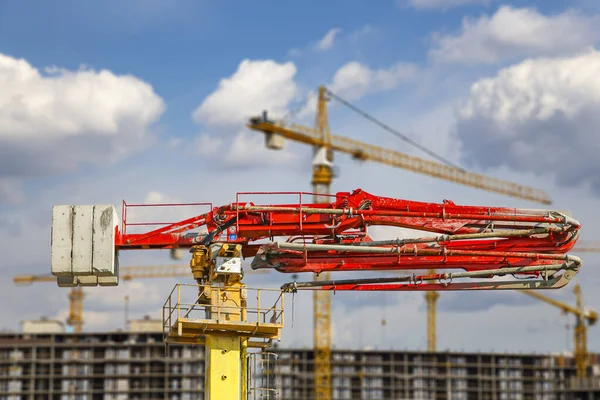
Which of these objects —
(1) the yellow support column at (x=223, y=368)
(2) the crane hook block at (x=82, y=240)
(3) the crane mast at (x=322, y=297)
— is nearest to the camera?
(1) the yellow support column at (x=223, y=368)

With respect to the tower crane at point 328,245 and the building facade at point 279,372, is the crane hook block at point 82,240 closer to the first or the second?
the tower crane at point 328,245

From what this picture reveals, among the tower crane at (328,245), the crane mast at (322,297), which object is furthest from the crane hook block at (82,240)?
the crane mast at (322,297)

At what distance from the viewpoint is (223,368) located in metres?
35.7

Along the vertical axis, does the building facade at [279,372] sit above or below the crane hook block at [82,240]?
below

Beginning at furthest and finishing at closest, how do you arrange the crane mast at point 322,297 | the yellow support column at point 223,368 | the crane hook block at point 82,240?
the crane mast at point 322,297 < the crane hook block at point 82,240 < the yellow support column at point 223,368

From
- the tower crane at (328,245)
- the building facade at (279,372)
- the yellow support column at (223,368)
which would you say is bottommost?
the building facade at (279,372)

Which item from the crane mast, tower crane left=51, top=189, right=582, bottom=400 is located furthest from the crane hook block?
the crane mast

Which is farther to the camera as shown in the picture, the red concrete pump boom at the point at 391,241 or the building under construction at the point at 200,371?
the building under construction at the point at 200,371

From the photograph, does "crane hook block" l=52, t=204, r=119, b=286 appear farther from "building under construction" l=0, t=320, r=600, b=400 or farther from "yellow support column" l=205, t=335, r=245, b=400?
"building under construction" l=0, t=320, r=600, b=400

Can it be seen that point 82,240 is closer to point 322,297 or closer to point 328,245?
point 328,245

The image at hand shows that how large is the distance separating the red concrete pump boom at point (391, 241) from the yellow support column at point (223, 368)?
315cm

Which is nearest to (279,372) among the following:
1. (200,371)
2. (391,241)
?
(200,371)

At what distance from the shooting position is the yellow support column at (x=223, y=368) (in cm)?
3544

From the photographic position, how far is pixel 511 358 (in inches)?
7461
